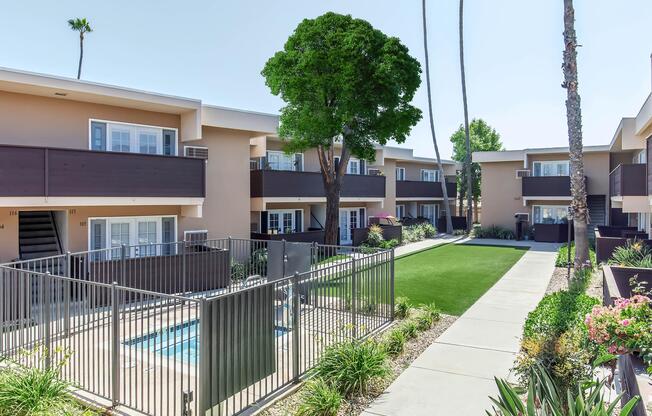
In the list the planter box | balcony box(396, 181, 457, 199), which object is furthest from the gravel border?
balcony box(396, 181, 457, 199)

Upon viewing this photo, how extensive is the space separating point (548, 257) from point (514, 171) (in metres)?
12.6

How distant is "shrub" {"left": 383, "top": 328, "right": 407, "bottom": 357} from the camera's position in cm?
847

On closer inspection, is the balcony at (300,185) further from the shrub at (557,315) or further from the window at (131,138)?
the shrub at (557,315)

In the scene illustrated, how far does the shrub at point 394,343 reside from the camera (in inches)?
333

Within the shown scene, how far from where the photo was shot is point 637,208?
17375 millimetres

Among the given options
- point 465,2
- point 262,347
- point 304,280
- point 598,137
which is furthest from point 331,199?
point 598,137

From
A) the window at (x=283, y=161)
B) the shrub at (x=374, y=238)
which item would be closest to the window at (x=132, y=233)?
the window at (x=283, y=161)

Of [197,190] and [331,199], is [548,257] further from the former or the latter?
[197,190]

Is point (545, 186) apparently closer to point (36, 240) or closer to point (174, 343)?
point (36, 240)

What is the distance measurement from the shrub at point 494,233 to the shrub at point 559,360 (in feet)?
87.7

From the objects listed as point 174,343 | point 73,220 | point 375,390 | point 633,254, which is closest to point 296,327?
point 375,390

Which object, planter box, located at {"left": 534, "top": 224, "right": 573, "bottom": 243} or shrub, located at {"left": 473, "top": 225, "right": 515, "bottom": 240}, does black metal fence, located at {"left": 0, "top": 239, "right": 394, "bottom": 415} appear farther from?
shrub, located at {"left": 473, "top": 225, "right": 515, "bottom": 240}

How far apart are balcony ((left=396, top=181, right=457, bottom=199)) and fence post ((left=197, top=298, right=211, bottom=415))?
97.2 ft

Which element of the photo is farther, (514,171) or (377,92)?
(514,171)
